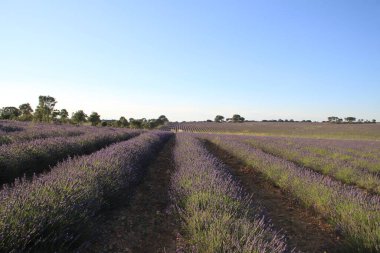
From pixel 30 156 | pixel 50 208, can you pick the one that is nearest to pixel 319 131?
pixel 30 156

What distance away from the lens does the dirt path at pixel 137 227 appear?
346 cm

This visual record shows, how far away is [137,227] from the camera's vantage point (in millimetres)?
4102

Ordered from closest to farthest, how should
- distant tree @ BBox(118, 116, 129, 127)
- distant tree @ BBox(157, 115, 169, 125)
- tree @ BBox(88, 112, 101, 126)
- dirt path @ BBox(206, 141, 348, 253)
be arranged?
dirt path @ BBox(206, 141, 348, 253)
tree @ BBox(88, 112, 101, 126)
distant tree @ BBox(118, 116, 129, 127)
distant tree @ BBox(157, 115, 169, 125)

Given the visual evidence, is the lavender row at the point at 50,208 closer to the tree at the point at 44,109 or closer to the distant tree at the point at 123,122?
the tree at the point at 44,109

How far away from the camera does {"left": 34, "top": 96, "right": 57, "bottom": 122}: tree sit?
4081 centimetres

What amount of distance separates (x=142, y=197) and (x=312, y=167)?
6544 mm

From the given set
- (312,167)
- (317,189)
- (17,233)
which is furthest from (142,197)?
(312,167)

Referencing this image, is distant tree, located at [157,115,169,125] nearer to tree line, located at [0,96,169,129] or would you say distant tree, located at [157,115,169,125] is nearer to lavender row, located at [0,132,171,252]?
tree line, located at [0,96,169,129]

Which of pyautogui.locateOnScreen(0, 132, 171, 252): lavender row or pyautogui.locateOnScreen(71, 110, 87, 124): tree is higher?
pyautogui.locateOnScreen(71, 110, 87, 124): tree

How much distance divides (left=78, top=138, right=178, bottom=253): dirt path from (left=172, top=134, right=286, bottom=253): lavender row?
0.27 meters

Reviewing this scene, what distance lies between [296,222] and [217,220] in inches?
86.7

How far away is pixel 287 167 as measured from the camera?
7.67 meters

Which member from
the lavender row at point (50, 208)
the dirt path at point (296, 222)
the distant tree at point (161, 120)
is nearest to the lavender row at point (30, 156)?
the lavender row at point (50, 208)

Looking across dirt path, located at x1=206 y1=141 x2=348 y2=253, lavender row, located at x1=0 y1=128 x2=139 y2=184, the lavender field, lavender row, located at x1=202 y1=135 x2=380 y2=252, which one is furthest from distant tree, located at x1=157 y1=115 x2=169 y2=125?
lavender row, located at x1=202 y1=135 x2=380 y2=252
